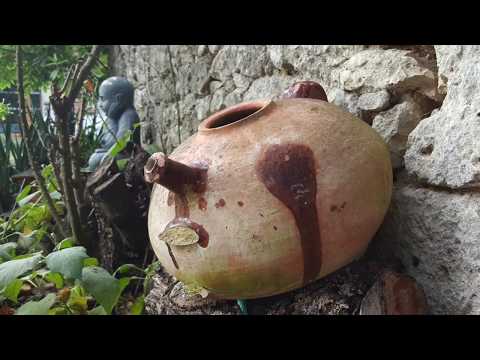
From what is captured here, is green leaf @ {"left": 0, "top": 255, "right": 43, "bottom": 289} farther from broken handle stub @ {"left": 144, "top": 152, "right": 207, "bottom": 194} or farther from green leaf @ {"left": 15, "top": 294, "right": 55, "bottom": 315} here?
broken handle stub @ {"left": 144, "top": 152, "right": 207, "bottom": 194}

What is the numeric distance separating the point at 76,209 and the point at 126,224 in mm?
297

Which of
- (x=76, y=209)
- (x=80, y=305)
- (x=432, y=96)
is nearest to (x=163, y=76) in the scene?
(x=76, y=209)

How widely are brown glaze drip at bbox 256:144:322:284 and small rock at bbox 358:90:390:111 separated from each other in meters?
0.41

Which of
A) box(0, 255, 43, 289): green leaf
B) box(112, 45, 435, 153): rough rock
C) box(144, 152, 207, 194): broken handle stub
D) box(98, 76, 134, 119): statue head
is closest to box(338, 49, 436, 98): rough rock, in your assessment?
box(112, 45, 435, 153): rough rock

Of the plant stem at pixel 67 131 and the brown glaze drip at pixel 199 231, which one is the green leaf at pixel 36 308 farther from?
the plant stem at pixel 67 131

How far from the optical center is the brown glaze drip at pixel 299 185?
101cm

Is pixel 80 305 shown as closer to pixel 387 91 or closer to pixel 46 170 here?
pixel 46 170

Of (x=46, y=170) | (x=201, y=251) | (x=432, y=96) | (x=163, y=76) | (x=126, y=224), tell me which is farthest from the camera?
(x=163, y=76)

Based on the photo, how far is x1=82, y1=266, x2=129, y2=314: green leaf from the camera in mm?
1288

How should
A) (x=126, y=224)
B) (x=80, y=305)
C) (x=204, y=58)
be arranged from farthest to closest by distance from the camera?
(x=204, y=58) → (x=126, y=224) → (x=80, y=305)

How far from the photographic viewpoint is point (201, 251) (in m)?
1.04

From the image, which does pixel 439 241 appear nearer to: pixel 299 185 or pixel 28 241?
pixel 299 185

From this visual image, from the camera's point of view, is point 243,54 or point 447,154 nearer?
point 447,154

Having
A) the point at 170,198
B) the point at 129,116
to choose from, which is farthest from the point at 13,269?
the point at 129,116
